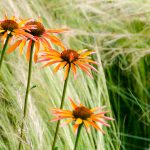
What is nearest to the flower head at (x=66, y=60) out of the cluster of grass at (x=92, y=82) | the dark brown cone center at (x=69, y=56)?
the dark brown cone center at (x=69, y=56)

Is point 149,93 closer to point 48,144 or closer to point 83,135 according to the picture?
point 83,135

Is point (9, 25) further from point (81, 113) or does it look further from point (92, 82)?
point (92, 82)

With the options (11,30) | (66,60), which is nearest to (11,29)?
(11,30)

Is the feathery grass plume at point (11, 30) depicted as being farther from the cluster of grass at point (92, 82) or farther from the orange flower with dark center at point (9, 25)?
the cluster of grass at point (92, 82)

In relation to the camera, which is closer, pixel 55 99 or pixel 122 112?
pixel 55 99

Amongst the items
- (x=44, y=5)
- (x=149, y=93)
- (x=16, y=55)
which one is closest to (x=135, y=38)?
(x=149, y=93)
